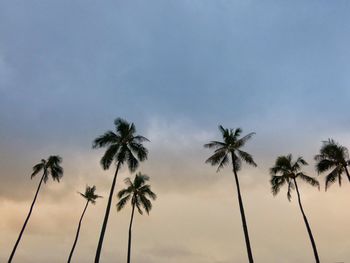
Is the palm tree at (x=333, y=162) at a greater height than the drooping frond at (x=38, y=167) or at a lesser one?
lesser

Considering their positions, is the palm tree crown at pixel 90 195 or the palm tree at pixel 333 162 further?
the palm tree crown at pixel 90 195

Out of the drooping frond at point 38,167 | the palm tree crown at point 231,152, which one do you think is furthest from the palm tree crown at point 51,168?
the palm tree crown at point 231,152

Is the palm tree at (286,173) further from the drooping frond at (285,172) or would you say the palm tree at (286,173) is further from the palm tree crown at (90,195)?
the palm tree crown at (90,195)

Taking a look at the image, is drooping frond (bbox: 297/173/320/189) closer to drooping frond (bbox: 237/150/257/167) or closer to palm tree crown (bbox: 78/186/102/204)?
drooping frond (bbox: 237/150/257/167)

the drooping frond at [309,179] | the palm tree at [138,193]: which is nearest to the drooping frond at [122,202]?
the palm tree at [138,193]

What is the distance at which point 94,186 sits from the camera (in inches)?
2295

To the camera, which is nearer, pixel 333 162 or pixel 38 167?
pixel 333 162

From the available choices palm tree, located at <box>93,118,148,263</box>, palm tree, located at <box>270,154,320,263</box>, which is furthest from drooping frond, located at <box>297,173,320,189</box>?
palm tree, located at <box>93,118,148,263</box>

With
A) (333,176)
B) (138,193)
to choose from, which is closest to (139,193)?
(138,193)

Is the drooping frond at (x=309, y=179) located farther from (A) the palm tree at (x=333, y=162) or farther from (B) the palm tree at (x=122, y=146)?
(B) the palm tree at (x=122, y=146)

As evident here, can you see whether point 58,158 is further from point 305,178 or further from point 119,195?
point 305,178

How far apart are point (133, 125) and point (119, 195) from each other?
15.2 m

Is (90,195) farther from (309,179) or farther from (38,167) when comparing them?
(309,179)

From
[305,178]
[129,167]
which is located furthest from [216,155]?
[305,178]
